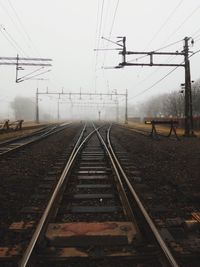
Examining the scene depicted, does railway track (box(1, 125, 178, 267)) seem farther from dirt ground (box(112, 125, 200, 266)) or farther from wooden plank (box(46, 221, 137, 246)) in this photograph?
dirt ground (box(112, 125, 200, 266))

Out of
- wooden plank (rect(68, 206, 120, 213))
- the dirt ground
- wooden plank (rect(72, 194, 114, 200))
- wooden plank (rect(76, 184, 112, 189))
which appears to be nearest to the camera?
the dirt ground

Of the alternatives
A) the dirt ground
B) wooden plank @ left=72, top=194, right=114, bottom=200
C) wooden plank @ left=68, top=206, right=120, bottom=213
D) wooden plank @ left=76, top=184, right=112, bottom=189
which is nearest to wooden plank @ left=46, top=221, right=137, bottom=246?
the dirt ground

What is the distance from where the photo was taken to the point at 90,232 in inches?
196

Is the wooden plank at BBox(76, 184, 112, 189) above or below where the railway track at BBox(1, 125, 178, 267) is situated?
above

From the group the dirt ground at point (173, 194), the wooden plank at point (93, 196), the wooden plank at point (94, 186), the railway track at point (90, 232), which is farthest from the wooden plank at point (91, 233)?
the wooden plank at point (94, 186)

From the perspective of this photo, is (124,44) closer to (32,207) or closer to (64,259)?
(32,207)

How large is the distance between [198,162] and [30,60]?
24.4 metres

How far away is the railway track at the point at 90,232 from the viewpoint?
4137 millimetres

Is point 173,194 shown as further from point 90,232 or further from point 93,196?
point 90,232

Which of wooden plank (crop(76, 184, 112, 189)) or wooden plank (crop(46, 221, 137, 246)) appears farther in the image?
wooden plank (crop(76, 184, 112, 189))

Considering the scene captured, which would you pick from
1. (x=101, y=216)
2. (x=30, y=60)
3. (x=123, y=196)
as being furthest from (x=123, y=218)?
(x=30, y=60)

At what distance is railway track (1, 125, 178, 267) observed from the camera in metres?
4.14

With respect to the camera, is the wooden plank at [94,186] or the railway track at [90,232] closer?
the railway track at [90,232]

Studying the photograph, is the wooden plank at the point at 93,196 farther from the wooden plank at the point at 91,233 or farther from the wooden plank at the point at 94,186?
the wooden plank at the point at 91,233
